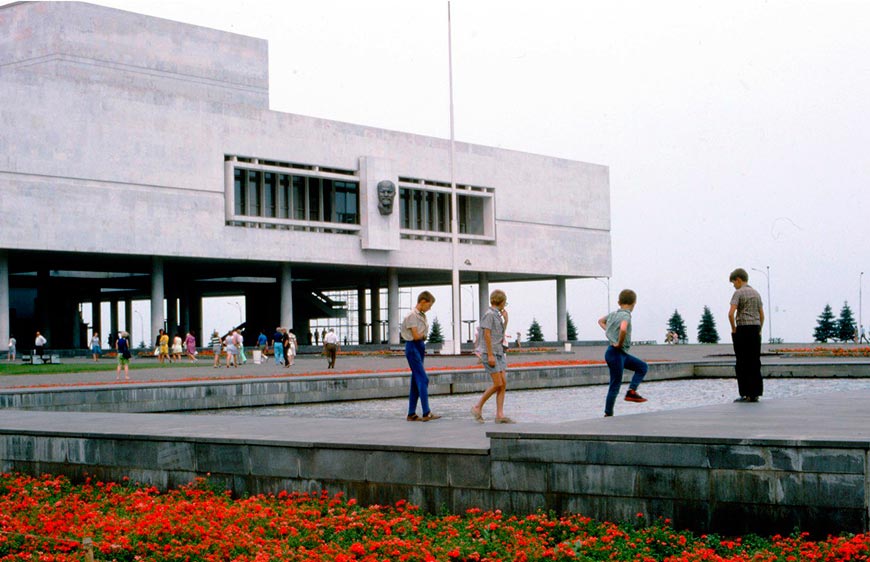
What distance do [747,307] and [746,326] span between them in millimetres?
239

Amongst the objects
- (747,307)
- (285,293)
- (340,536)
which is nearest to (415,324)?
(747,307)

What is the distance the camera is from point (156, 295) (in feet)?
184

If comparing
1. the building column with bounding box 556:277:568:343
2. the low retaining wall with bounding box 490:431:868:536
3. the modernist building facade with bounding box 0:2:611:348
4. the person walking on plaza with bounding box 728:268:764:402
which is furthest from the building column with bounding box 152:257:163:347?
the low retaining wall with bounding box 490:431:868:536

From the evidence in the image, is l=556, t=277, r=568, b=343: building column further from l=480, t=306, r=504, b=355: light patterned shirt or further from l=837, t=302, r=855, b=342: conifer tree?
l=480, t=306, r=504, b=355: light patterned shirt

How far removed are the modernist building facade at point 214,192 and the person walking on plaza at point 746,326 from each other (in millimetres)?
36827

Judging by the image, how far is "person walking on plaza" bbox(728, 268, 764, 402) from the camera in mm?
13602

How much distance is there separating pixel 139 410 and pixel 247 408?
1.97 metres

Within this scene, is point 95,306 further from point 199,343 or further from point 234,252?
point 234,252

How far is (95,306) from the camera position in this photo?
3179 inches

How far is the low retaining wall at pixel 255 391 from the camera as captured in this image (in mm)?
19234

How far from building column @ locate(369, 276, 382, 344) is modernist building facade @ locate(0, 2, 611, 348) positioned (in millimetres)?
219

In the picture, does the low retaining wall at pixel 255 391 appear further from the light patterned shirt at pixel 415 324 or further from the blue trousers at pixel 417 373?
the light patterned shirt at pixel 415 324

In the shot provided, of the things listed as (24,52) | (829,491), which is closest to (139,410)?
(829,491)

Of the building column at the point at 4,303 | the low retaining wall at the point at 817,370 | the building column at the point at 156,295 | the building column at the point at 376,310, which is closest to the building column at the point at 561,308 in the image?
the building column at the point at 376,310
